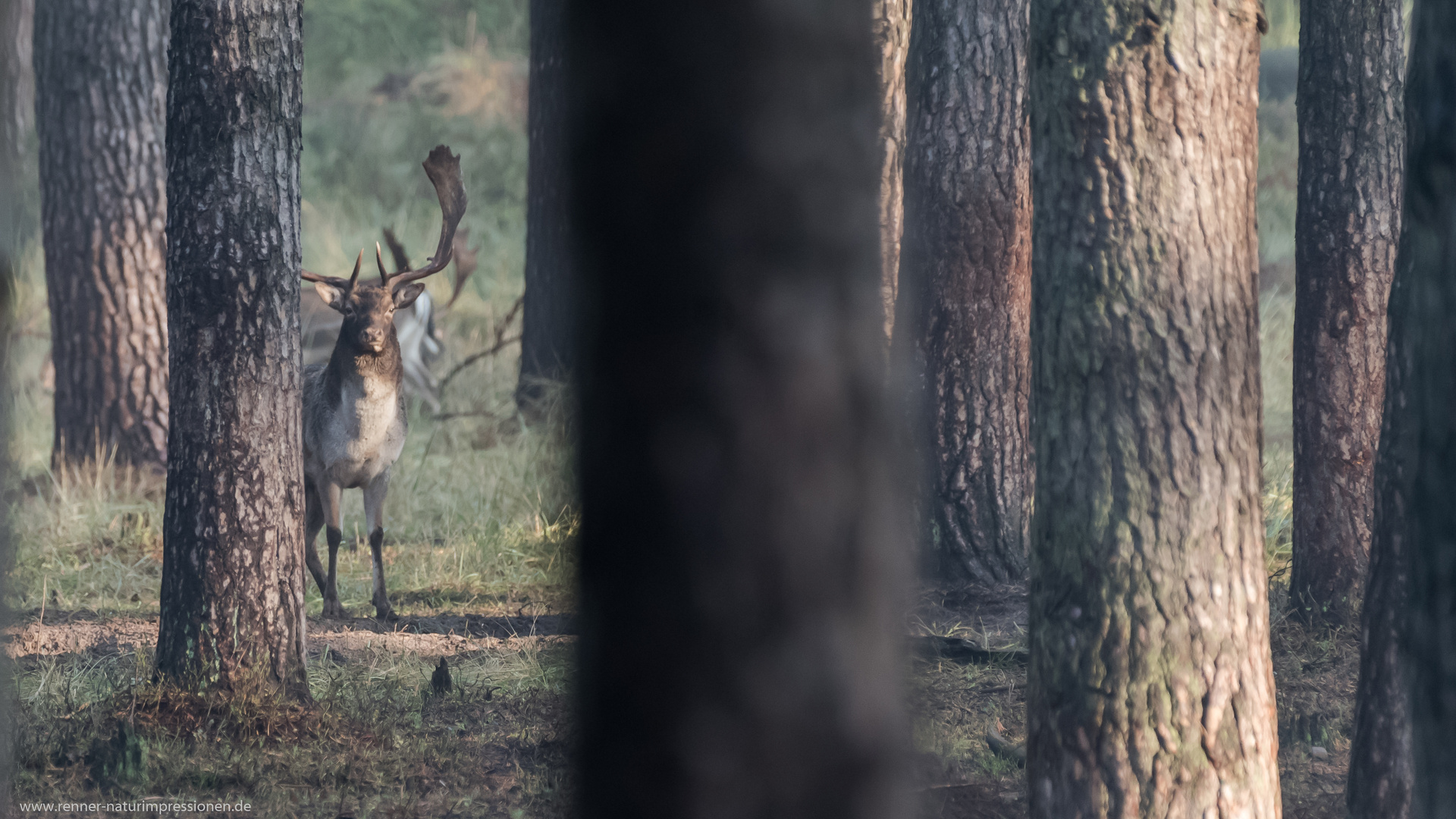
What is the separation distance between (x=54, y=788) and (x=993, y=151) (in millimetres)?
5802

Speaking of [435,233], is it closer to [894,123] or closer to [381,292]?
[381,292]

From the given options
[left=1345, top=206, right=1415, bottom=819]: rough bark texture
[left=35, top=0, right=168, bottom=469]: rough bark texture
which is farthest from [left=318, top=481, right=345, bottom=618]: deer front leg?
[left=1345, top=206, right=1415, bottom=819]: rough bark texture

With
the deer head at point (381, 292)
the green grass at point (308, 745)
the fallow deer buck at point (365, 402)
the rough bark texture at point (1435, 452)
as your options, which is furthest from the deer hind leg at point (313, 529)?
the rough bark texture at point (1435, 452)

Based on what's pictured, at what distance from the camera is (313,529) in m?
8.37

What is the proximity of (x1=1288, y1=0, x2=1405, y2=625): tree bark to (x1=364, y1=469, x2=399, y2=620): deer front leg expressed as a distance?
530cm

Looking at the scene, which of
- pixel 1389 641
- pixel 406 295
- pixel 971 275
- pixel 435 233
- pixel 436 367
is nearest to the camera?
pixel 1389 641

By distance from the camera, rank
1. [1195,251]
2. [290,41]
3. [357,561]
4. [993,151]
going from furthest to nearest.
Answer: [357,561] → [993,151] → [290,41] → [1195,251]

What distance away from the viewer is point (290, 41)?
559 centimetres

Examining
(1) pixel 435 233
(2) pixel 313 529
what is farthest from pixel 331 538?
(1) pixel 435 233

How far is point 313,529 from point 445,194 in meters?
2.34

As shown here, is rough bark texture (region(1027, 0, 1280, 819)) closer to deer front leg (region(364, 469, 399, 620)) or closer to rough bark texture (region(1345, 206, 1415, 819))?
rough bark texture (region(1345, 206, 1415, 819))

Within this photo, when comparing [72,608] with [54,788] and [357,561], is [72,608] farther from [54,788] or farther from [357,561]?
[54,788]

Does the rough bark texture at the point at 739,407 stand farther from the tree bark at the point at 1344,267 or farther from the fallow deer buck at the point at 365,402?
the fallow deer buck at the point at 365,402

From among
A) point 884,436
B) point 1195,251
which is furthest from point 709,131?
point 1195,251
